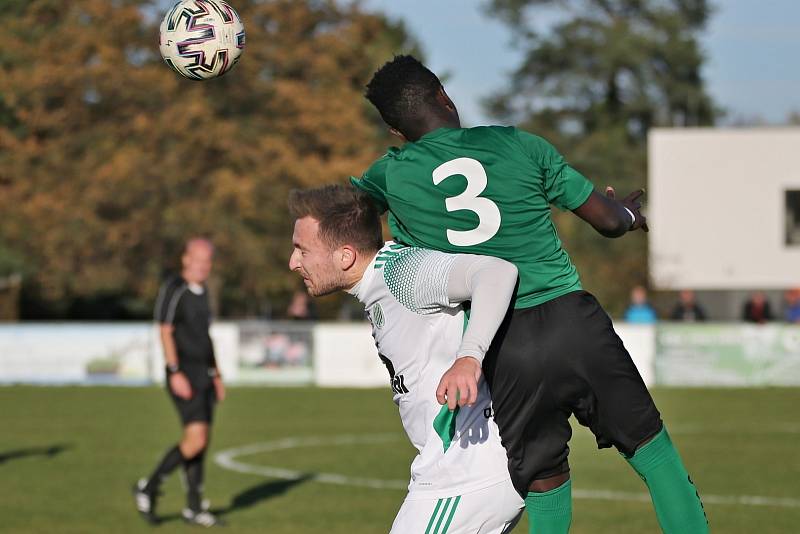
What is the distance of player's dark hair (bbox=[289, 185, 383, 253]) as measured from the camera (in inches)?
194

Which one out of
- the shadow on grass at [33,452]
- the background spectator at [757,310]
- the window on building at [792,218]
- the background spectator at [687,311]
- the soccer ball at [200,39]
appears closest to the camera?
the soccer ball at [200,39]

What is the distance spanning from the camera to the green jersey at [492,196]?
521 centimetres

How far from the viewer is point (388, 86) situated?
5.42 meters

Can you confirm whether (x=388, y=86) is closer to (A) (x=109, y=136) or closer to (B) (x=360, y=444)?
(B) (x=360, y=444)

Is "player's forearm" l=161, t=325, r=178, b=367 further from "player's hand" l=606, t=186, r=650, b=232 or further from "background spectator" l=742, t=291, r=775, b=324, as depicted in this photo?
"background spectator" l=742, t=291, r=775, b=324

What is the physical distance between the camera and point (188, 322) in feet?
36.3

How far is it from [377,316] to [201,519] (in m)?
6.25

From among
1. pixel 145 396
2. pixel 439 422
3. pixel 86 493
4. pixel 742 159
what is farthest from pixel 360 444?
pixel 742 159

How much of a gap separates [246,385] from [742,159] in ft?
78.9

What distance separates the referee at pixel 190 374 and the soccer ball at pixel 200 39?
472 cm

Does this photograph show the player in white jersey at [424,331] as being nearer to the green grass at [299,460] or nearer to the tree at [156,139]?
the green grass at [299,460]

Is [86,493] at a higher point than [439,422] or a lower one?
lower

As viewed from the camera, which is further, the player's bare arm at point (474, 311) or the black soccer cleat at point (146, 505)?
the black soccer cleat at point (146, 505)

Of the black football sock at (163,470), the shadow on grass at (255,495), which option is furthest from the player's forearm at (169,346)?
the shadow on grass at (255,495)
